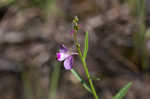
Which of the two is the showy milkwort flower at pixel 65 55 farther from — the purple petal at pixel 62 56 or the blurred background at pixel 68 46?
the blurred background at pixel 68 46

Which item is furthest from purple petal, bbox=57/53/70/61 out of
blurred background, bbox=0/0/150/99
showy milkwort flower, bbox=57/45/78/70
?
blurred background, bbox=0/0/150/99

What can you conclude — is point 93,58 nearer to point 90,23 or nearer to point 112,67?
point 112,67

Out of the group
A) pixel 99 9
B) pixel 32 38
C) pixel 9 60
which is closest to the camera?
pixel 9 60

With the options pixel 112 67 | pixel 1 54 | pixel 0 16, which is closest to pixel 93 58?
pixel 112 67

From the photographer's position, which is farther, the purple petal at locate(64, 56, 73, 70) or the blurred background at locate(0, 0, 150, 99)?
the blurred background at locate(0, 0, 150, 99)

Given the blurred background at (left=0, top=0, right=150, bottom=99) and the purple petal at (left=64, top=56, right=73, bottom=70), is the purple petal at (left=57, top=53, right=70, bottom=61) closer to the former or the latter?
the purple petal at (left=64, top=56, right=73, bottom=70)

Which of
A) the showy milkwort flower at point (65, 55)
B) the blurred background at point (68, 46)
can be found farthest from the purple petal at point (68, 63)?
the blurred background at point (68, 46)

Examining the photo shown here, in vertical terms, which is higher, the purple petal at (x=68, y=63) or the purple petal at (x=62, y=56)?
the purple petal at (x=62, y=56)

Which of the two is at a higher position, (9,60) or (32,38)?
(32,38)
